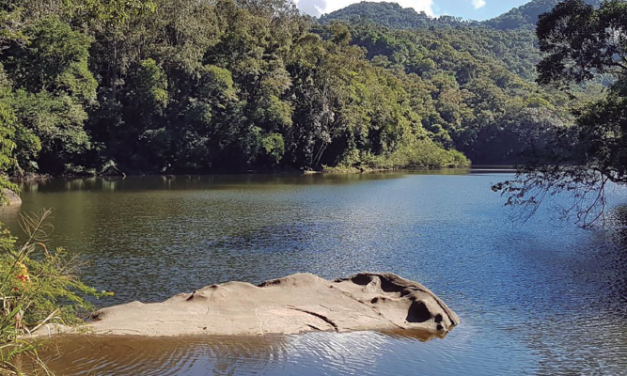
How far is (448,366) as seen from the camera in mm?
10086

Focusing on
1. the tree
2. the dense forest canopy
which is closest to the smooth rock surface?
the tree

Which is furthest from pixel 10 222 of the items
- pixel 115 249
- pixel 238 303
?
pixel 238 303

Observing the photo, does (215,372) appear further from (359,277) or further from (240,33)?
(240,33)

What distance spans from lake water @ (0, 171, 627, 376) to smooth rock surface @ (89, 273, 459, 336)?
1.24 feet

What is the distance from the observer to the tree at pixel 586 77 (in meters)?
21.8

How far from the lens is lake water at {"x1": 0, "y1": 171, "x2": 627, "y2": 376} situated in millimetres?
10094

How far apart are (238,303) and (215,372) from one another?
278cm

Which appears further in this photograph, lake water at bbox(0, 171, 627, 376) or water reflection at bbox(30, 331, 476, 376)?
lake water at bbox(0, 171, 627, 376)

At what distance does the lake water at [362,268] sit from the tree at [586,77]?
2.71 m

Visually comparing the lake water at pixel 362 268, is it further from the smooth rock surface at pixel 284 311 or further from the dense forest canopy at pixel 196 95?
the dense forest canopy at pixel 196 95

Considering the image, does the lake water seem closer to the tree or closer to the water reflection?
the water reflection

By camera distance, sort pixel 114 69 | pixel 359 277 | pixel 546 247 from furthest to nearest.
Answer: pixel 114 69 → pixel 546 247 → pixel 359 277

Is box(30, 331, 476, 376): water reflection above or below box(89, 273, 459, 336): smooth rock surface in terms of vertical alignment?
below

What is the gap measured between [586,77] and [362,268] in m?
12.6
